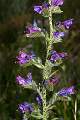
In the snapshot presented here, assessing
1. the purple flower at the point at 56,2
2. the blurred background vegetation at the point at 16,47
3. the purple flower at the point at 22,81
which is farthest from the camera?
the blurred background vegetation at the point at 16,47

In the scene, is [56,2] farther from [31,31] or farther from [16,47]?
[16,47]

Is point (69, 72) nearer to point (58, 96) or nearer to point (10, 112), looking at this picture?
point (10, 112)

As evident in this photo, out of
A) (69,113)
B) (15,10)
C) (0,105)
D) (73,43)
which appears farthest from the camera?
(15,10)

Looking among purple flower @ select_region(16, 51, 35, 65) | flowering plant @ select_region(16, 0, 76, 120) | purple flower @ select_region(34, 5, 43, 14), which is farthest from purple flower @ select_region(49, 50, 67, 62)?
purple flower @ select_region(34, 5, 43, 14)

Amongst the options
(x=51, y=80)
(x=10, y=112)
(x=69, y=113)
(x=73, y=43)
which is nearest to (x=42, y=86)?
(x=51, y=80)

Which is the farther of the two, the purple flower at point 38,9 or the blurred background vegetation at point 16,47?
the blurred background vegetation at point 16,47

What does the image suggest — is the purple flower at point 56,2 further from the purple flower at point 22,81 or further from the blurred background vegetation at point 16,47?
the purple flower at point 22,81

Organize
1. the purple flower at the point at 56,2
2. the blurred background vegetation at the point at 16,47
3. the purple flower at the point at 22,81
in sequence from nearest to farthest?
the purple flower at the point at 56,2
the purple flower at the point at 22,81
the blurred background vegetation at the point at 16,47

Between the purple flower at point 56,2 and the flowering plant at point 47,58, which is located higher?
the purple flower at point 56,2

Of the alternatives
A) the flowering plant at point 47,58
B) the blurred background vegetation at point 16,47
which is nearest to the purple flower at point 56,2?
the flowering plant at point 47,58
